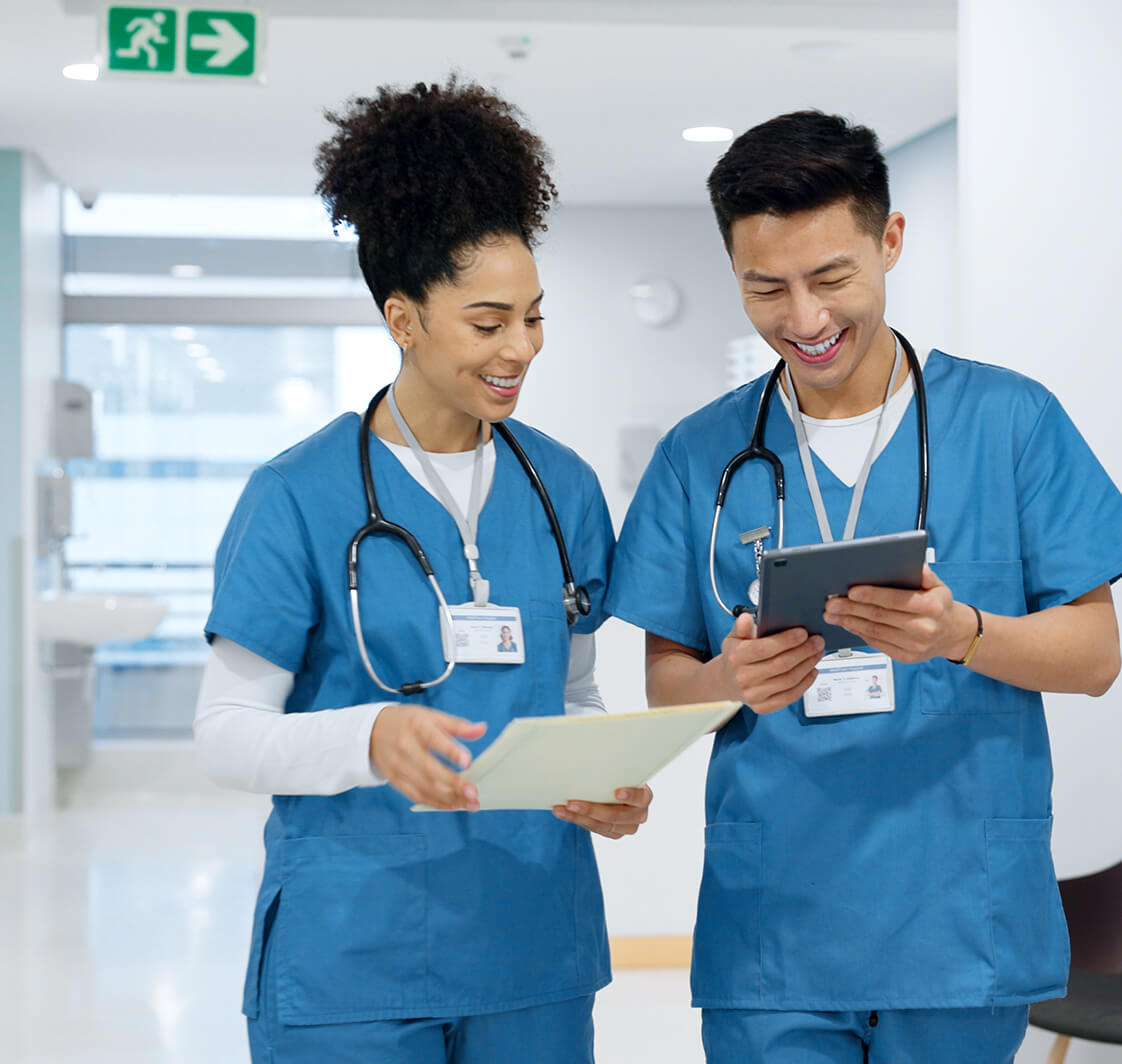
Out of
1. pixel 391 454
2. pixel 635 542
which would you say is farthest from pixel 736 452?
pixel 391 454

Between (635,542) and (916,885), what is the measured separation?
18.8 inches

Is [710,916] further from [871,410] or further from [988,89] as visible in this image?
[988,89]

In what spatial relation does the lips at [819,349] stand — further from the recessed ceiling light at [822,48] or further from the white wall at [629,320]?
the white wall at [629,320]

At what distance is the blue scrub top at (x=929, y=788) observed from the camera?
4.56 ft

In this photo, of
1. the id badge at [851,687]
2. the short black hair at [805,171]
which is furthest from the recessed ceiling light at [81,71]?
the id badge at [851,687]

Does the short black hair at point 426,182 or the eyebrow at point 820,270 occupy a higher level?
the short black hair at point 426,182

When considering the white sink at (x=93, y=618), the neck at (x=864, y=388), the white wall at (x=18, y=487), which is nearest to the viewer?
the neck at (x=864, y=388)

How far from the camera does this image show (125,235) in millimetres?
7004

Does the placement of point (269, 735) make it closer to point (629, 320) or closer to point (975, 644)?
point (975, 644)

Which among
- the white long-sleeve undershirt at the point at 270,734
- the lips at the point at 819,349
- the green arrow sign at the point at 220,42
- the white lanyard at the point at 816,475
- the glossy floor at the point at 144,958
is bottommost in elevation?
the glossy floor at the point at 144,958

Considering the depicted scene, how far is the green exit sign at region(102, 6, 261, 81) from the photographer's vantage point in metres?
3.93

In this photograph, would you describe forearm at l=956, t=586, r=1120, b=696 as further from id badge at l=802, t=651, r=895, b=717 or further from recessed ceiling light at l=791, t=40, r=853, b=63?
recessed ceiling light at l=791, t=40, r=853, b=63

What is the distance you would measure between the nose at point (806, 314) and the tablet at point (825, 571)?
0.93ft

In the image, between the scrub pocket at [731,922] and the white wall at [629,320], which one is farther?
the white wall at [629,320]
